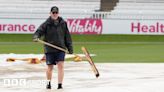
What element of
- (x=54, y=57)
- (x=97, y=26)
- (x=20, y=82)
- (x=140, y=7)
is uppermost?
(x=54, y=57)

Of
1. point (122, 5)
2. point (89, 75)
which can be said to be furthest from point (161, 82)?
point (122, 5)

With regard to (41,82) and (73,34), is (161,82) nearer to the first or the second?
(41,82)

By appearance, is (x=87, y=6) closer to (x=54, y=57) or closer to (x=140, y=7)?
(x=140, y=7)

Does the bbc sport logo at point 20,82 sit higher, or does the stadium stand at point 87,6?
the bbc sport logo at point 20,82

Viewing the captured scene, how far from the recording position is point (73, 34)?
3609 centimetres

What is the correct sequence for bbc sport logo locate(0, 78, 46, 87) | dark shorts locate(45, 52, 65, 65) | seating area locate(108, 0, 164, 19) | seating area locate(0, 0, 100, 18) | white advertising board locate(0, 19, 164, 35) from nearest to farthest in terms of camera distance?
dark shorts locate(45, 52, 65, 65), bbc sport logo locate(0, 78, 46, 87), white advertising board locate(0, 19, 164, 35), seating area locate(0, 0, 100, 18), seating area locate(108, 0, 164, 19)

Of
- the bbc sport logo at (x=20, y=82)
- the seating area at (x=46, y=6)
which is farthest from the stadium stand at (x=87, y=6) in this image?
the bbc sport logo at (x=20, y=82)

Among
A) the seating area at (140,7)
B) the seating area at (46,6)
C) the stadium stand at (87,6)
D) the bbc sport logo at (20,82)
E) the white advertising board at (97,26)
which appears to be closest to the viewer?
the bbc sport logo at (20,82)

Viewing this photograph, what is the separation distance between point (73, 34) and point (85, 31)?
0.81m

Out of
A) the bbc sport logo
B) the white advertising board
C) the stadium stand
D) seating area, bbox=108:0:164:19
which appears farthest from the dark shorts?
seating area, bbox=108:0:164:19

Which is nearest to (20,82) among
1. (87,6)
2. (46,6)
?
(46,6)

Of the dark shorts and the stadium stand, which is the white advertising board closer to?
the stadium stand

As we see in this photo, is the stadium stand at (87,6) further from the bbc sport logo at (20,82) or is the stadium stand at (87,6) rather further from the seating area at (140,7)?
the bbc sport logo at (20,82)

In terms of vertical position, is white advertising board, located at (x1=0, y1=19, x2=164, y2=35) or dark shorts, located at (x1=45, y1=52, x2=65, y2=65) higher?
dark shorts, located at (x1=45, y1=52, x2=65, y2=65)
